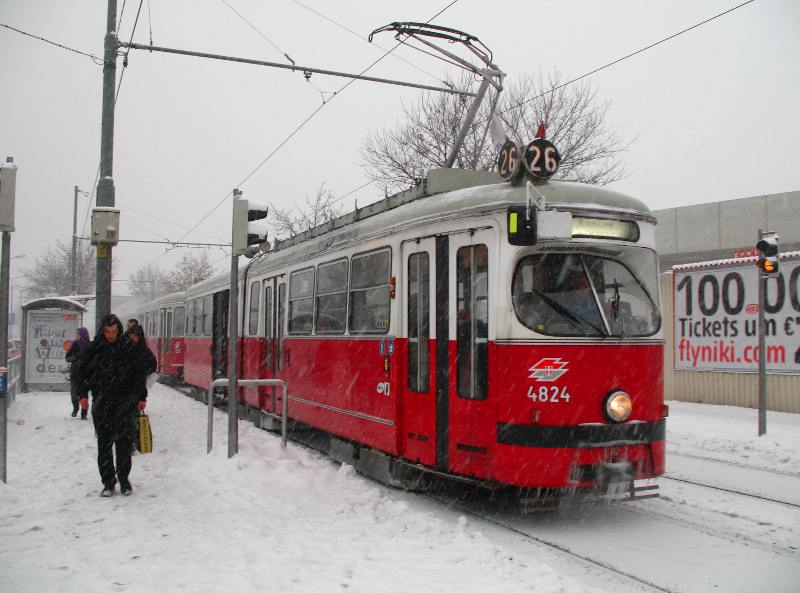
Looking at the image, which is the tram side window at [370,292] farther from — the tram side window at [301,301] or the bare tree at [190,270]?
the bare tree at [190,270]

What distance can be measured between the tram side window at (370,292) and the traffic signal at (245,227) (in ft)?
4.15

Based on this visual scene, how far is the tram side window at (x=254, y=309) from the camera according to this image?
13.6 metres

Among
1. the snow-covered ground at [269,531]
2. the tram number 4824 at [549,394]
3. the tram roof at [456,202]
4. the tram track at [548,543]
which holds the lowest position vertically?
the tram track at [548,543]

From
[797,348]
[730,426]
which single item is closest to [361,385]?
[730,426]

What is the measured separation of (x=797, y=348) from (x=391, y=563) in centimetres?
1221

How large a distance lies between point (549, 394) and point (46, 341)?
51.4 feet

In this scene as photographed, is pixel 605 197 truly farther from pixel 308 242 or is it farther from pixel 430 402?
pixel 308 242

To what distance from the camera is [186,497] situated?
25.1 ft

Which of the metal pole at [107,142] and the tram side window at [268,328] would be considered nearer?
the metal pole at [107,142]

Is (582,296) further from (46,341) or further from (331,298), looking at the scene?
(46,341)

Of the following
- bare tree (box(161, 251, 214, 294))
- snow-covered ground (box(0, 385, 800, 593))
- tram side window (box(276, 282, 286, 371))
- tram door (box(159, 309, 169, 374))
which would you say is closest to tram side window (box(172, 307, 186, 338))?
tram door (box(159, 309, 169, 374))

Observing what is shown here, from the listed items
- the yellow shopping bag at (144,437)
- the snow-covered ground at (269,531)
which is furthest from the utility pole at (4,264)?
the yellow shopping bag at (144,437)

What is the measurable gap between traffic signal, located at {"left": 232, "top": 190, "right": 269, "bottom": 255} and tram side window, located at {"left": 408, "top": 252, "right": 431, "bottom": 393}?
8.22ft

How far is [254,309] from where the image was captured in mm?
13852
